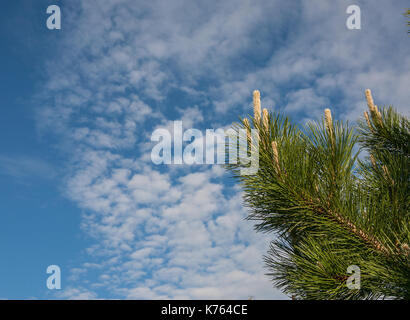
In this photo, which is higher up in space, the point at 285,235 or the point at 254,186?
the point at 254,186

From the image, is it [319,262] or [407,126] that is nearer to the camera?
[319,262]

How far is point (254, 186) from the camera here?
4230 mm

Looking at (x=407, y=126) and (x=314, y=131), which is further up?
(x=407, y=126)
